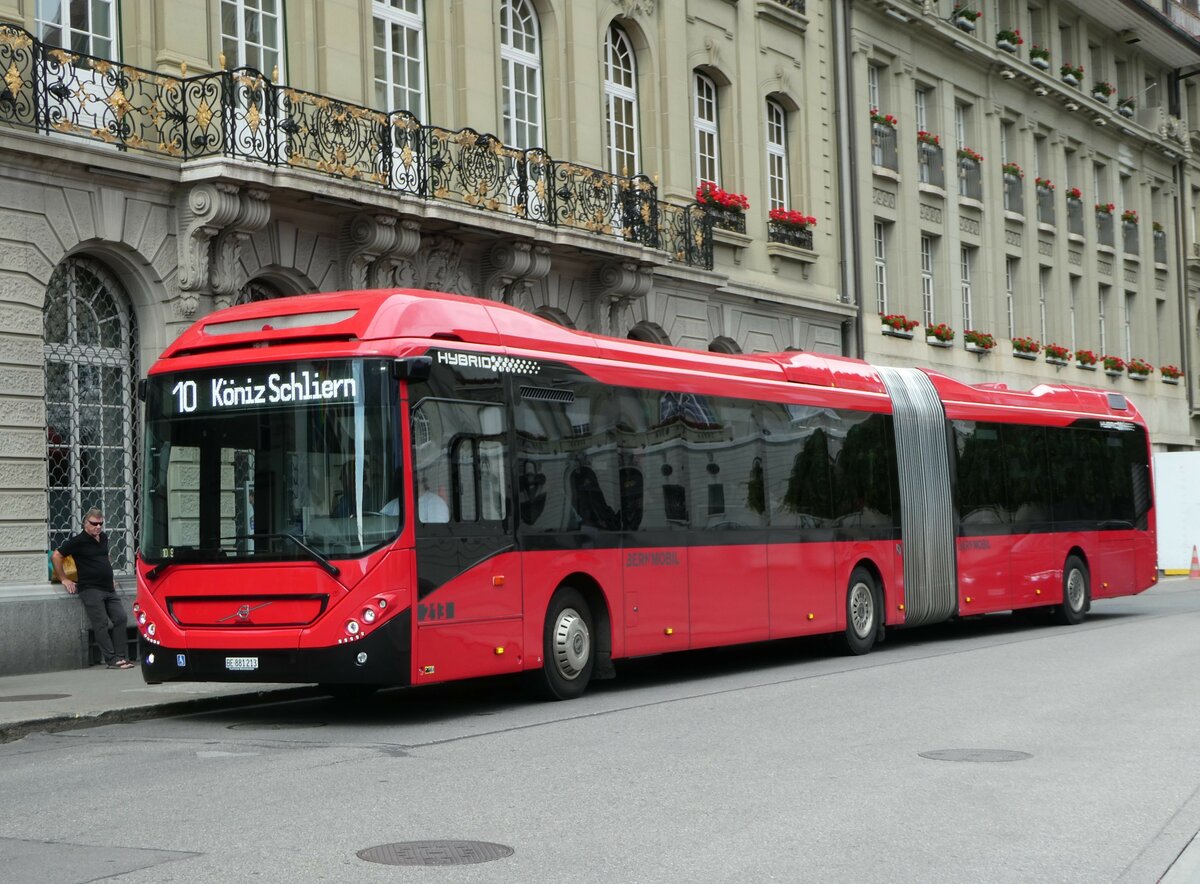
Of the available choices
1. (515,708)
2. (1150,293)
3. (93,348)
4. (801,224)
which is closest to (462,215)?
(93,348)

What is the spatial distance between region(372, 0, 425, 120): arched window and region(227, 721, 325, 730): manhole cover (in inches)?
446

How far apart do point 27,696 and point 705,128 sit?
18.1 meters

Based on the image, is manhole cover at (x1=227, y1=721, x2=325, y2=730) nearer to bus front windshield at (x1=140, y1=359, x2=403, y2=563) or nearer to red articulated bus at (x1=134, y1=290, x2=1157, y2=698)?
red articulated bus at (x1=134, y1=290, x2=1157, y2=698)

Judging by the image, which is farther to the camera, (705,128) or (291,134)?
(705,128)

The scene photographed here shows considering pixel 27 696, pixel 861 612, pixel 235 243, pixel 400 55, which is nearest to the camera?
pixel 27 696

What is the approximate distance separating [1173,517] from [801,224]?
15.2 meters

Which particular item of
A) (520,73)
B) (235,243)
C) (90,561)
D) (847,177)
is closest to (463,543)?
(90,561)

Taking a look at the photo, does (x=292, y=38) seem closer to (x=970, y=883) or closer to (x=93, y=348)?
(x=93, y=348)

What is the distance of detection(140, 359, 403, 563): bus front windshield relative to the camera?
12594 mm

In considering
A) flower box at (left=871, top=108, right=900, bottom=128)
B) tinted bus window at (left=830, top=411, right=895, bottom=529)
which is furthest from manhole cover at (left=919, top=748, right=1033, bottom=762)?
flower box at (left=871, top=108, right=900, bottom=128)

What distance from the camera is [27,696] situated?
1482 centimetres

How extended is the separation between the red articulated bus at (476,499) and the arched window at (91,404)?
4.70 metres

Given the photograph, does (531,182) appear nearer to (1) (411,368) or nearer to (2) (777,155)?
(2) (777,155)

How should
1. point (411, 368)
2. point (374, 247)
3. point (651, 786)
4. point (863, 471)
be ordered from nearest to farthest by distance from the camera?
1. point (651, 786)
2. point (411, 368)
3. point (863, 471)
4. point (374, 247)
